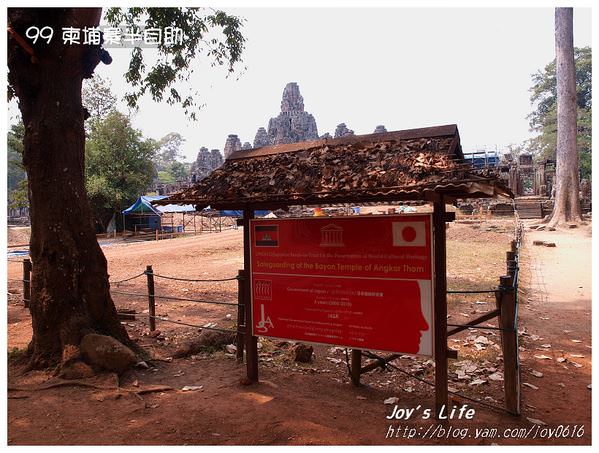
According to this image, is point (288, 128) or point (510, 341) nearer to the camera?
point (510, 341)

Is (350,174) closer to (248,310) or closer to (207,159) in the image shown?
(248,310)

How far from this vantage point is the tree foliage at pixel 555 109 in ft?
120

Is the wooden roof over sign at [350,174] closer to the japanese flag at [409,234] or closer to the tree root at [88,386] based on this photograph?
the japanese flag at [409,234]

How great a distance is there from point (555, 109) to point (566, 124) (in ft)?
75.5

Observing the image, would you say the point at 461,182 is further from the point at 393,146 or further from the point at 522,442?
the point at 522,442

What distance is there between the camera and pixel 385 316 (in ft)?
14.1

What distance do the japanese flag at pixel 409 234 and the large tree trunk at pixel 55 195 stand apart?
14.1 ft

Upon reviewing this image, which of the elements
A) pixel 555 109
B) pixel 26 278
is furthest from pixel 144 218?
pixel 555 109

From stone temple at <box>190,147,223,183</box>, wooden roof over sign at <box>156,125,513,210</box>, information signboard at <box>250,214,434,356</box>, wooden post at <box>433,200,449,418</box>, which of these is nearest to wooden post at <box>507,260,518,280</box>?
wooden roof over sign at <box>156,125,513,210</box>

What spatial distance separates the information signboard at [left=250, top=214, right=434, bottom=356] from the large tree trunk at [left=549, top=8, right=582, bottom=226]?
78.2 feet

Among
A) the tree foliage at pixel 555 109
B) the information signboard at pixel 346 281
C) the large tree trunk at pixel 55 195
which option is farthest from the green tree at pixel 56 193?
the tree foliage at pixel 555 109

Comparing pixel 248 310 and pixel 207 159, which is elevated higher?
pixel 207 159

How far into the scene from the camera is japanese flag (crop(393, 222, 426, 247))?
13.4 feet

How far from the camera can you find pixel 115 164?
102ft
